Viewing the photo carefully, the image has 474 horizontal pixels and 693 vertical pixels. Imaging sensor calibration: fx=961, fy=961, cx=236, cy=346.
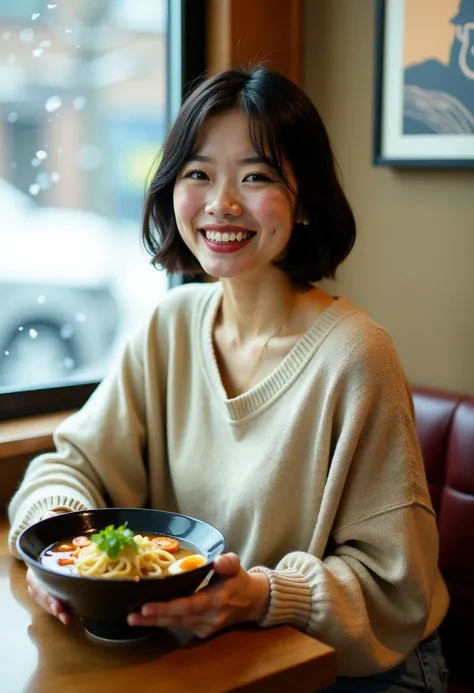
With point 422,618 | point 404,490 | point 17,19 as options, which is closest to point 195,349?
point 404,490

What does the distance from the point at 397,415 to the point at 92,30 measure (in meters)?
1.15

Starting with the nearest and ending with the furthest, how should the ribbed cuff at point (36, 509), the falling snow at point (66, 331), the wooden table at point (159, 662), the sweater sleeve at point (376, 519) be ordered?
the wooden table at point (159, 662)
the sweater sleeve at point (376, 519)
the ribbed cuff at point (36, 509)
the falling snow at point (66, 331)

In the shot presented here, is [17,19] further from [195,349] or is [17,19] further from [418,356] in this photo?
[418,356]

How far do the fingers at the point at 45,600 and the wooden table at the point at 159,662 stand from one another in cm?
2

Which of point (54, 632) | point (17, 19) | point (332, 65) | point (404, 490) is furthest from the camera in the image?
point (332, 65)

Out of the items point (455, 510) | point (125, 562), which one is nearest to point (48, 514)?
point (125, 562)

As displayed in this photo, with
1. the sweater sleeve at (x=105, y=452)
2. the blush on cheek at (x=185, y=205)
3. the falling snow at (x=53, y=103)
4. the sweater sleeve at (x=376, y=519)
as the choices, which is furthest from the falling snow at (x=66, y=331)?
the sweater sleeve at (x=376, y=519)

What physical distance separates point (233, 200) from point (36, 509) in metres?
0.61

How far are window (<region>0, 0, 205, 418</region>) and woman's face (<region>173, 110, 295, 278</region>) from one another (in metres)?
0.53

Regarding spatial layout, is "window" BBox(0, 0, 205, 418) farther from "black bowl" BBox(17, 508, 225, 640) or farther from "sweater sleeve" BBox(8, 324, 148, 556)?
"black bowl" BBox(17, 508, 225, 640)

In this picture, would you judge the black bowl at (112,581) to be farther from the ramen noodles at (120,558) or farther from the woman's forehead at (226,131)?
the woman's forehead at (226,131)

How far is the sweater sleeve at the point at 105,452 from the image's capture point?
167 cm

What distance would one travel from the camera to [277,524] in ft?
5.16

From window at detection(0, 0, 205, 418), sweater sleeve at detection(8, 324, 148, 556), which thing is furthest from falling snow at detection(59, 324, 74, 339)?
sweater sleeve at detection(8, 324, 148, 556)
